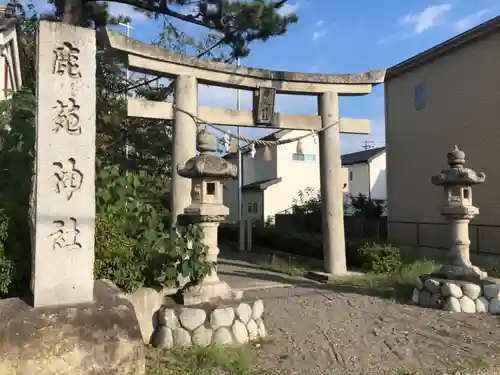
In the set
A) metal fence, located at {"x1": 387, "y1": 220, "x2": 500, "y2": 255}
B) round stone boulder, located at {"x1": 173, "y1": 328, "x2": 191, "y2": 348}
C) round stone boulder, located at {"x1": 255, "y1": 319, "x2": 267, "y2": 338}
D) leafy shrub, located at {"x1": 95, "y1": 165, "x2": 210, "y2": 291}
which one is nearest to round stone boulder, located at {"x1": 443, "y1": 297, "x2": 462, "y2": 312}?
round stone boulder, located at {"x1": 255, "y1": 319, "x2": 267, "y2": 338}

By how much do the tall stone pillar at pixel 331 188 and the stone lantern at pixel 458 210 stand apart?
2723mm

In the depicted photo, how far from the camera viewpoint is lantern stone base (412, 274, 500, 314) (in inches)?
316

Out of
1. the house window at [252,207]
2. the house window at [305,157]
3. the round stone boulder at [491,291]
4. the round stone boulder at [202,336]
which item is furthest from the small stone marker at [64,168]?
the house window at [305,157]

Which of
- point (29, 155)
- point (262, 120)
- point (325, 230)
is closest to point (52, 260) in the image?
point (29, 155)

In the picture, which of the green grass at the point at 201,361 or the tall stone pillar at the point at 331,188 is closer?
the green grass at the point at 201,361

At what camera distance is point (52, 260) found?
15.4ft

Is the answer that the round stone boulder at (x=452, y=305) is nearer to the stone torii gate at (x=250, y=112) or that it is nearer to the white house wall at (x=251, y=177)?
the stone torii gate at (x=250, y=112)

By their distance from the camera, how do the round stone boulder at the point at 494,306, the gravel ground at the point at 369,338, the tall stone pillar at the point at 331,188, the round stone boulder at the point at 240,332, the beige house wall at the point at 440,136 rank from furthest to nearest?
the beige house wall at the point at 440,136 < the tall stone pillar at the point at 331,188 < the round stone boulder at the point at 494,306 < the round stone boulder at the point at 240,332 < the gravel ground at the point at 369,338

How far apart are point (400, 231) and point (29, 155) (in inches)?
517

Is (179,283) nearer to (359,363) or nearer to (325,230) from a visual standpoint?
(359,363)

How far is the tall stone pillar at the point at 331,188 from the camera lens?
11227 mm

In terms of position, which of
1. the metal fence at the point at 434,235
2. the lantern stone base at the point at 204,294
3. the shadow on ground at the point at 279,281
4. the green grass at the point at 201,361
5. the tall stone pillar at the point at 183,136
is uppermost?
the tall stone pillar at the point at 183,136

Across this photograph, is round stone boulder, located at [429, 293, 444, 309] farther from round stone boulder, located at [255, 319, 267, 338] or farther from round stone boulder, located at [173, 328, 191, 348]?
round stone boulder, located at [173, 328, 191, 348]

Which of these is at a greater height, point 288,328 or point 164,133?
point 164,133
